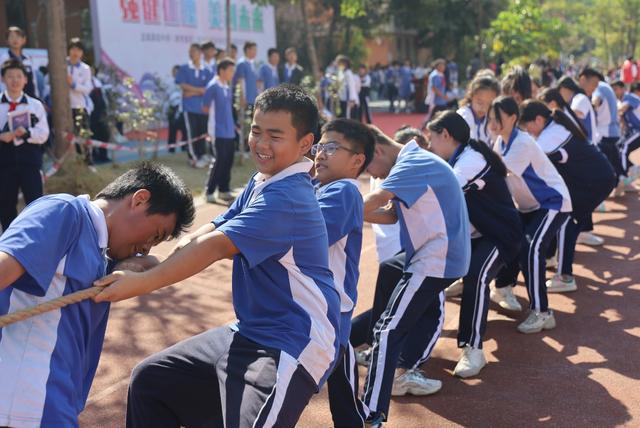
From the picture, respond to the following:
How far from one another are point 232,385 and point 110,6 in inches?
546

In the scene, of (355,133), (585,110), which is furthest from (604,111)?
(355,133)

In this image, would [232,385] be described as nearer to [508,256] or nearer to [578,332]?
[508,256]

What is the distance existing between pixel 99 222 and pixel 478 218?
289 cm

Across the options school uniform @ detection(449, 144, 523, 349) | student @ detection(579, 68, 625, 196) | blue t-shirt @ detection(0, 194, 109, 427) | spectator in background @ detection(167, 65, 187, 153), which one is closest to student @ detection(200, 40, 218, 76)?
spectator in background @ detection(167, 65, 187, 153)

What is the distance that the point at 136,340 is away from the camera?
5.16 meters

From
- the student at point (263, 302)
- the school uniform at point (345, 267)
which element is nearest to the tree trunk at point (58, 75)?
the school uniform at point (345, 267)

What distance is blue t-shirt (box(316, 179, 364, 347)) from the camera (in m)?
3.23

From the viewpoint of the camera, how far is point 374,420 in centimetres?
374

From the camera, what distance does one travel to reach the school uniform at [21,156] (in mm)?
7070

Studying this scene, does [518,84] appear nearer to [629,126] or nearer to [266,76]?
[629,126]

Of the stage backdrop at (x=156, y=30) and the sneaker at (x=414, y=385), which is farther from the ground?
the stage backdrop at (x=156, y=30)

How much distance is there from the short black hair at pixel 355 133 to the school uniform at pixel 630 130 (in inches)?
274

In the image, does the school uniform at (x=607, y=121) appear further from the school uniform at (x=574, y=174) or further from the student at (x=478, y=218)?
the student at (x=478, y=218)

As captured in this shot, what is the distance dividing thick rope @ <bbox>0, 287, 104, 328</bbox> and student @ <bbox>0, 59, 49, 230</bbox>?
525 centimetres
